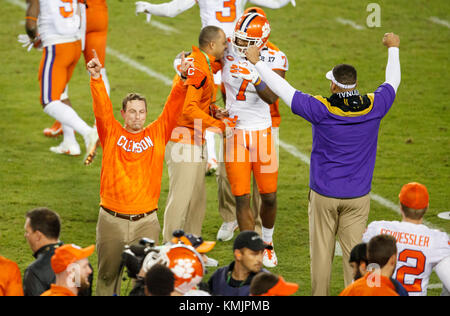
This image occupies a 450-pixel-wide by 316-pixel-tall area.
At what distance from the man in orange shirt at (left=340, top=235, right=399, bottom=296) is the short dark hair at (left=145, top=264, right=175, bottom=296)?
38.2 inches

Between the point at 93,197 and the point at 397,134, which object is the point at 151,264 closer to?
the point at 93,197

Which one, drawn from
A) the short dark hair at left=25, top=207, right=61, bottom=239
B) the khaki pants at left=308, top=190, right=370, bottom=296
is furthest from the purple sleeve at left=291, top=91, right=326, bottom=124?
the short dark hair at left=25, top=207, right=61, bottom=239

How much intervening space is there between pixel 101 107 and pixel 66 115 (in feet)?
9.39

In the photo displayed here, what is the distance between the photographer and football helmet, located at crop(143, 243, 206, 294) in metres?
4.38

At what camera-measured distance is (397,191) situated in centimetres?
840

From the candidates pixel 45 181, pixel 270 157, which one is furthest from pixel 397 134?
pixel 45 181

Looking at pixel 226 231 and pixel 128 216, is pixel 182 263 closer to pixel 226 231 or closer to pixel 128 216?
pixel 128 216

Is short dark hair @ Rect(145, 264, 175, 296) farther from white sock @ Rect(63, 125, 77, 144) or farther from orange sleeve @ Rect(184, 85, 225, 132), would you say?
white sock @ Rect(63, 125, 77, 144)

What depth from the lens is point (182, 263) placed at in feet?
14.6

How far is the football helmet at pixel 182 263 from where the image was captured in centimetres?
438

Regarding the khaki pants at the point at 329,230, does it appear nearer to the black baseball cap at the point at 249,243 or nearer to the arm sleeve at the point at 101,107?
the black baseball cap at the point at 249,243

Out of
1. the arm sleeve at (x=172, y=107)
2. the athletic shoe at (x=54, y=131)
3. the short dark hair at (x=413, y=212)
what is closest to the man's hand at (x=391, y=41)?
the short dark hair at (x=413, y=212)

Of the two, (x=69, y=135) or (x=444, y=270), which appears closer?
(x=444, y=270)

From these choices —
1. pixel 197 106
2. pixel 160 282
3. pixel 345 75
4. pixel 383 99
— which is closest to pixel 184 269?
pixel 160 282
